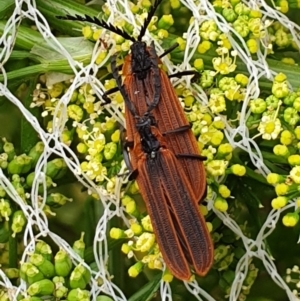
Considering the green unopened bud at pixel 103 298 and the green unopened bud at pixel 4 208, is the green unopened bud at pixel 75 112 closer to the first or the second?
the green unopened bud at pixel 4 208

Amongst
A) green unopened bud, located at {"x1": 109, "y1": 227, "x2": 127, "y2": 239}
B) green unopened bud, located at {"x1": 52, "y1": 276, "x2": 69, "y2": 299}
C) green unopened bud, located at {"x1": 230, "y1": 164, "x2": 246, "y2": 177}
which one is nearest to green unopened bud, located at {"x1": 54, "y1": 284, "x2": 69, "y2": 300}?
green unopened bud, located at {"x1": 52, "y1": 276, "x2": 69, "y2": 299}

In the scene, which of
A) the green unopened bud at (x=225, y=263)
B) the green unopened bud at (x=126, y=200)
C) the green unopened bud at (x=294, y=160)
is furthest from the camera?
the green unopened bud at (x=225, y=263)

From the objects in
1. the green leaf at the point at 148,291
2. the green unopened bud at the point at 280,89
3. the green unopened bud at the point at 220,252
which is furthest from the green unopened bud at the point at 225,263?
the green unopened bud at the point at 280,89

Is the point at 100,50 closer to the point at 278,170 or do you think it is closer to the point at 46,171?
the point at 46,171

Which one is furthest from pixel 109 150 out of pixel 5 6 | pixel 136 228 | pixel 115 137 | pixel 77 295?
pixel 5 6

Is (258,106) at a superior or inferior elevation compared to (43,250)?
superior

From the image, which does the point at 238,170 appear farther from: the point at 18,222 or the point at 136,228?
the point at 18,222
